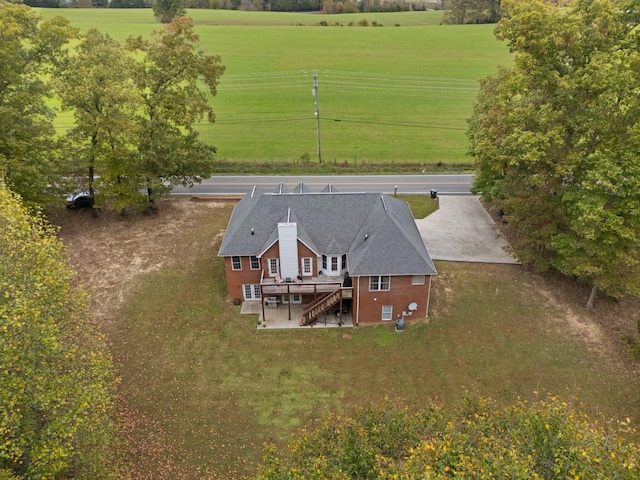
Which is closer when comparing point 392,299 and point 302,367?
point 302,367

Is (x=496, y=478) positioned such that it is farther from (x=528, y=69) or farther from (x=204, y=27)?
(x=204, y=27)

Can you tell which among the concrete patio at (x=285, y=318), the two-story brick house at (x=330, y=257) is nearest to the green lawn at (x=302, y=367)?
the concrete patio at (x=285, y=318)

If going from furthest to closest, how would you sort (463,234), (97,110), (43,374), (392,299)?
1. (463,234)
2. (97,110)
3. (392,299)
4. (43,374)

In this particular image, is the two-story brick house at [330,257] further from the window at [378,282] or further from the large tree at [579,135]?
the large tree at [579,135]

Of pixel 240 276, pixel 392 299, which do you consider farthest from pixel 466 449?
pixel 240 276

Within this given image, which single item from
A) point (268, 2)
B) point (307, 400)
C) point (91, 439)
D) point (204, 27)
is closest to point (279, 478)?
point (91, 439)

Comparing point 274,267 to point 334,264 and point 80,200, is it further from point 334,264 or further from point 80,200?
point 80,200

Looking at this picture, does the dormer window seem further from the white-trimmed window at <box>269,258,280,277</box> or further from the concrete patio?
the white-trimmed window at <box>269,258,280,277</box>

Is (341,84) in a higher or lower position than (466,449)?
higher
